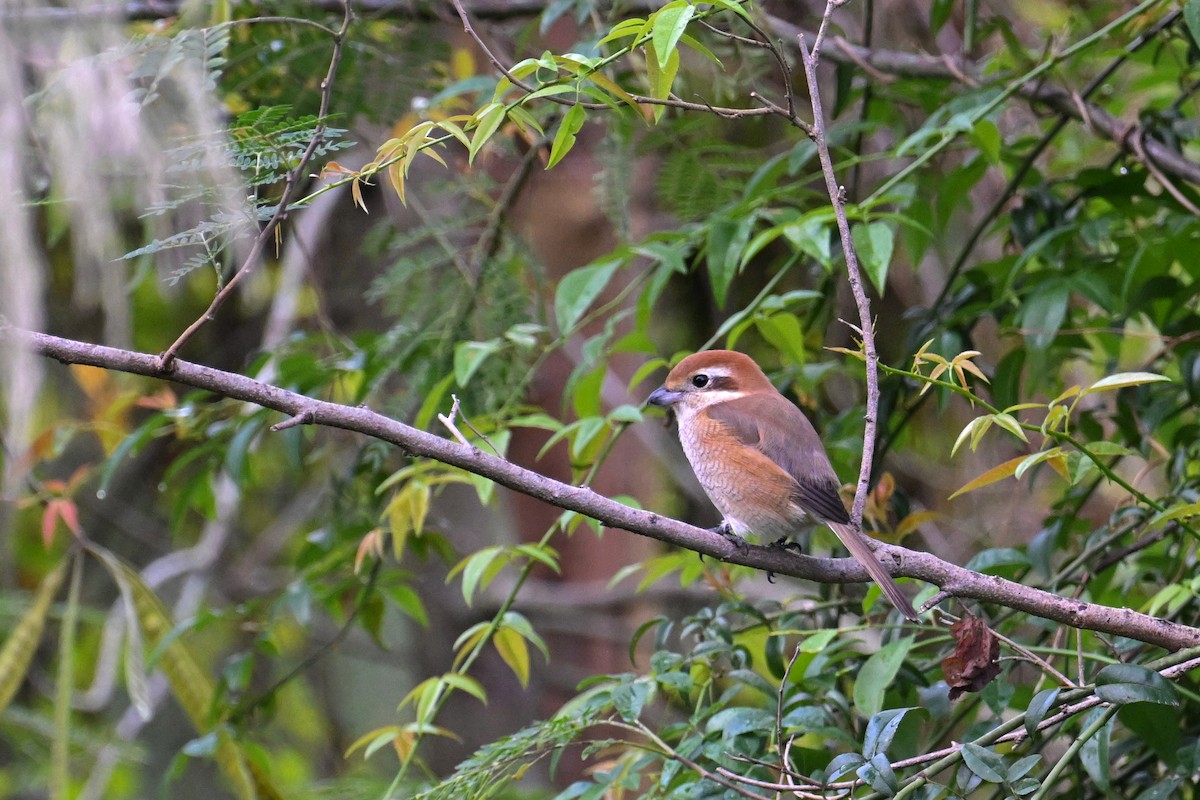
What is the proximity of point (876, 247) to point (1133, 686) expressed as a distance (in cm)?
112

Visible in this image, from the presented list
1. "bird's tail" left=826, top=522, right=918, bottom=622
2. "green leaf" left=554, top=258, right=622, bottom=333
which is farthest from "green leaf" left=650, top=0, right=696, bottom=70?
"green leaf" left=554, top=258, right=622, bottom=333

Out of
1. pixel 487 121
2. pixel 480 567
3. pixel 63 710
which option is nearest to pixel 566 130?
pixel 487 121

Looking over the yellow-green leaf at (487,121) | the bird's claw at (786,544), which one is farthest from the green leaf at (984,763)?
the yellow-green leaf at (487,121)

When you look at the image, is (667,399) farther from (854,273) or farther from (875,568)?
(854,273)

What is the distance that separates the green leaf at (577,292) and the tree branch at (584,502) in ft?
3.31

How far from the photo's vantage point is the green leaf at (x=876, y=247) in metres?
2.51

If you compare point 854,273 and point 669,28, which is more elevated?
point 669,28

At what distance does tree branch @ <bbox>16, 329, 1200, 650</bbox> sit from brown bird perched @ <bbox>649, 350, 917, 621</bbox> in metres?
0.64

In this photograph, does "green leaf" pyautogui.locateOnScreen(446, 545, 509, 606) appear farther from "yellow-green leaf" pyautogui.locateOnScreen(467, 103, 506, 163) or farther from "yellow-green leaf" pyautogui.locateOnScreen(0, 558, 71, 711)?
"yellow-green leaf" pyautogui.locateOnScreen(0, 558, 71, 711)

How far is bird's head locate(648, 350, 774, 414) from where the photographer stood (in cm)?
321

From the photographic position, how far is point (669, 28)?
1.88 m

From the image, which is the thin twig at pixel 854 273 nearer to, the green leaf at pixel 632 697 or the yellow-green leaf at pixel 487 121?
the yellow-green leaf at pixel 487 121

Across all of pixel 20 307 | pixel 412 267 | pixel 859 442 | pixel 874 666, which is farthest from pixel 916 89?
pixel 20 307

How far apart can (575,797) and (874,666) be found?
2.38ft
